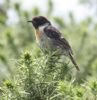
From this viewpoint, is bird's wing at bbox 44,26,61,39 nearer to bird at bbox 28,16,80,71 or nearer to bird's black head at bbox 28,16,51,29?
bird at bbox 28,16,80,71

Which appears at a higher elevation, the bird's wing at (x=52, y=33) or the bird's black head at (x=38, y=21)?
the bird's black head at (x=38, y=21)

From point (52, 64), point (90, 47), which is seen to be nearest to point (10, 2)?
point (90, 47)

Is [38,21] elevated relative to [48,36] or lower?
elevated

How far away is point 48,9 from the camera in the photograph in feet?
34.3

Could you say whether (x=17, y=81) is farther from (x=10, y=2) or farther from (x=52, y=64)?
(x=10, y=2)

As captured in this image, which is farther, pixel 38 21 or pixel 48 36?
pixel 38 21

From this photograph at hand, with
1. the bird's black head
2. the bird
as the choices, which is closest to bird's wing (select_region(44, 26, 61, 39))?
the bird

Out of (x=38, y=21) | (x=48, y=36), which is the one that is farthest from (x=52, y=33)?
(x=38, y=21)

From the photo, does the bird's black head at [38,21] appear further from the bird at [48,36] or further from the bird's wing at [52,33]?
the bird's wing at [52,33]

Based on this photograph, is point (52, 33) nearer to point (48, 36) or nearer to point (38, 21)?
point (48, 36)

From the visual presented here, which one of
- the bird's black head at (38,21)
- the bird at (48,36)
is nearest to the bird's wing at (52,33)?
the bird at (48,36)

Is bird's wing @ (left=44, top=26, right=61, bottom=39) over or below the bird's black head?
below

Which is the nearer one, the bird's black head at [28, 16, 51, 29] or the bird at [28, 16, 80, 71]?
the bird at [28, 16, 80, 71]

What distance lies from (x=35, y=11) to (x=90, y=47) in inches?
53.0
